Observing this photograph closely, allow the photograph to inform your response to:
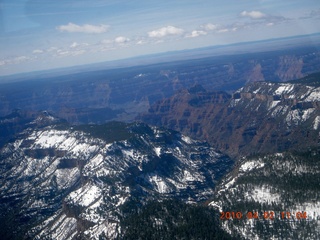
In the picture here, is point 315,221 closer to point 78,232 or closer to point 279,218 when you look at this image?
point 279,218

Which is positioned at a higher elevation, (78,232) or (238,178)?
(238,178)

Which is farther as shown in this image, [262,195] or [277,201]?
[262,195]

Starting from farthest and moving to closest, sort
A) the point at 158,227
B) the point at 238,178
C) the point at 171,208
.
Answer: the point at 238,178, the point at 171,208, the point at 158,227

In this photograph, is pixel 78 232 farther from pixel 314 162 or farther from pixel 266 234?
pixel 314 162

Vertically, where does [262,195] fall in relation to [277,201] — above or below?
above

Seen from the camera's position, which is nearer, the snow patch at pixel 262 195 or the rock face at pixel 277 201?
the rock face at pixel 277 201

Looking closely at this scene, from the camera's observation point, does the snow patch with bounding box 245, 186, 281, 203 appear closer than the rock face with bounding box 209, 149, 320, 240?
No

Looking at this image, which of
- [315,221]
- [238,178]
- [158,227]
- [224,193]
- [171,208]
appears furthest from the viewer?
[238,178]

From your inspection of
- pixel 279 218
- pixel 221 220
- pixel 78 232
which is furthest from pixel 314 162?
pixel 78 232

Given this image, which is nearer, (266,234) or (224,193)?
(266,234)
